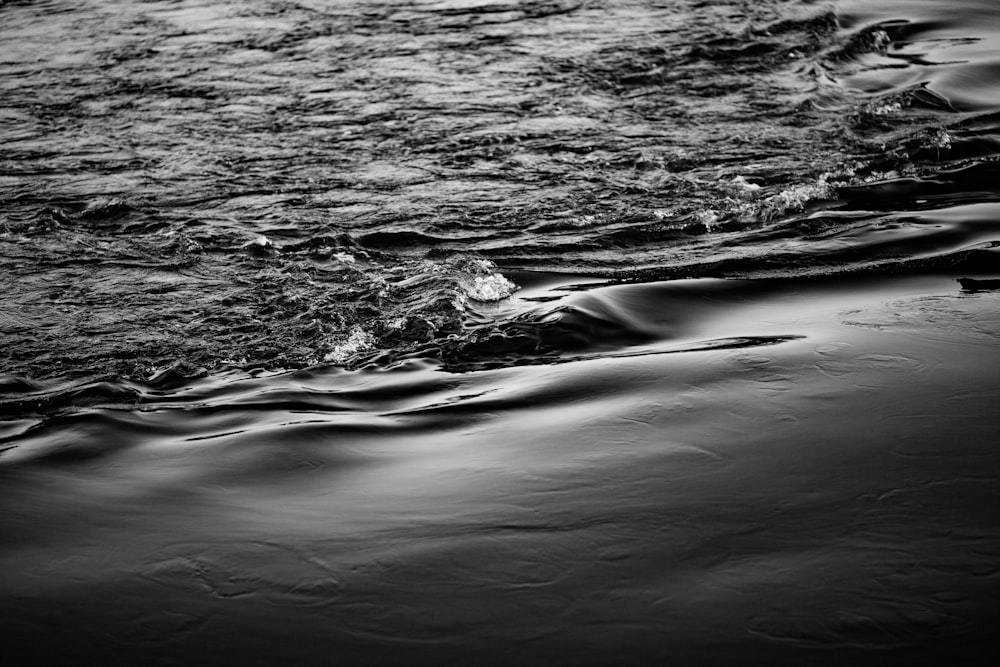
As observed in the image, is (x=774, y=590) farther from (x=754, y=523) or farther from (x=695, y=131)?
(x=695, y=131)

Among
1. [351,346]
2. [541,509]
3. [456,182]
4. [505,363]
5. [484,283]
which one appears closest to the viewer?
[541,509]

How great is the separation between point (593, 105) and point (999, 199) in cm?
249

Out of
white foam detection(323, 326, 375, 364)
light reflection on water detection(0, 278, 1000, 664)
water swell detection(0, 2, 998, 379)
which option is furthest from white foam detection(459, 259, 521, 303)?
light reflection on water detection(0, 278, 1000, 664)

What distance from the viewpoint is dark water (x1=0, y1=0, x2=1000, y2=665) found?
219 cm

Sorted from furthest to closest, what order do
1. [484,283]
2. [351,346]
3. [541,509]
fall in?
1. [484,283]
2. [351,346]
3. [541,509]

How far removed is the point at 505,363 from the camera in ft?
11.5

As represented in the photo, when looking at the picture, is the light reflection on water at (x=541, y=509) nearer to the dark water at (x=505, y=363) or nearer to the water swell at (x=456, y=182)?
the dark water at (x=505, y=363)

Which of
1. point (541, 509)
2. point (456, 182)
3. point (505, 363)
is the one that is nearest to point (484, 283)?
point (505, 363)

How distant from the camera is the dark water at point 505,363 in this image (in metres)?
2.19

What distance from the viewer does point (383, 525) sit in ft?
8.25

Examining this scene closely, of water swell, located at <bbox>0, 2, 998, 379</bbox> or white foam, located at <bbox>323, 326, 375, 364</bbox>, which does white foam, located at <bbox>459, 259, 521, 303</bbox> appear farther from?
white foam, located at <bbox>323, 326, 375, 364</bbox>

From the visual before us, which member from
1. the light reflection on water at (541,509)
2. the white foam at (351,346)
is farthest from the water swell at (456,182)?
the light reflection on water at (541,509)

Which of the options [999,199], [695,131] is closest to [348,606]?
[999,199]

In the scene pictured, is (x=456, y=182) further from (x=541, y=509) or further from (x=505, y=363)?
(x=541, y=509)
